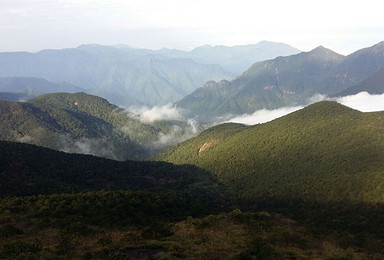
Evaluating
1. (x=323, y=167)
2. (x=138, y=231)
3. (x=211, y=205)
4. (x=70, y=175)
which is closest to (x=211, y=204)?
(x=211, y=205)

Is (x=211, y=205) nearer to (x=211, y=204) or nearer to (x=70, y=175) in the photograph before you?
(x=211, y=204)

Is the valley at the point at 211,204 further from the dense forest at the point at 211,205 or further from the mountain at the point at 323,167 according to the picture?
the mountain at the point at 323,167

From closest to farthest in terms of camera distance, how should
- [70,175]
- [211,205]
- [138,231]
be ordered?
1. [138,231]
2. [211,205]
3. [70,175]

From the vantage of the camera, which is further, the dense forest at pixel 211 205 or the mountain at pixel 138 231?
the dense forest at pixel 211 205

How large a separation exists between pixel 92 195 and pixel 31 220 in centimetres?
2201

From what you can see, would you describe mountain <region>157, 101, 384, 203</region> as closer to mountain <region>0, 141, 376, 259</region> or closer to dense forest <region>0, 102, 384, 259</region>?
dense forest <region>0, 102, 384, 259</region>

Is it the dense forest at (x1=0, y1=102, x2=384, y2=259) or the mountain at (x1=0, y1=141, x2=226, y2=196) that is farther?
the mountain at (x1=0, y1=141, x2=226, y2=196)

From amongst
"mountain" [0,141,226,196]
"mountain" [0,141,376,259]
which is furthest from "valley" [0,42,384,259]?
"mountain" [0,141,226,196]

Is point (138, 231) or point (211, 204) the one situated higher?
point (138, 231)

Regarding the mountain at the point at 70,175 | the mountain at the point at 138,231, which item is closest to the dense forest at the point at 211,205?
the mountain at the point at 138,231

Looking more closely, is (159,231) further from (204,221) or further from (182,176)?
(182,176)

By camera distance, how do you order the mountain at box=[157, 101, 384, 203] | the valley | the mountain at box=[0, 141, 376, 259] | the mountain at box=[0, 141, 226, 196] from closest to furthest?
the mountain at box=[0, 141, 376, 259] → the valley → the mountain at box=[0, 141, 226, 196] → the mountain at box=[157, 101, 384, 203]

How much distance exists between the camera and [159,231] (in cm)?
5344

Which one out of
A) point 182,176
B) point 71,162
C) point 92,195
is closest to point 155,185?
point 182,176
